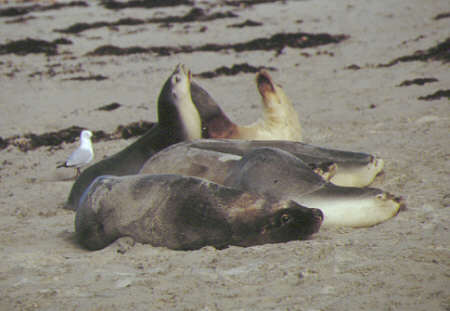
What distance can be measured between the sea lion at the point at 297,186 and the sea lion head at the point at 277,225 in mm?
146

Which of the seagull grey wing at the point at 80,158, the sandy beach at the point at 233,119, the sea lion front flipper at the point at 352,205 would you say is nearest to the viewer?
the sandy beach at the point at 233,119

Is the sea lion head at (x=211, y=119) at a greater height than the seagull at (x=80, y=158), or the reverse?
the sea lion head at (x=211, y=119)

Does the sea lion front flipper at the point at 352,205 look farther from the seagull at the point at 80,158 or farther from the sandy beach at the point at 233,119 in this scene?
the seagull at the point at 80,158

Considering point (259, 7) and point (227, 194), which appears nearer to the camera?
point (227, 194)

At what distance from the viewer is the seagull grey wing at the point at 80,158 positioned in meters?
5.54

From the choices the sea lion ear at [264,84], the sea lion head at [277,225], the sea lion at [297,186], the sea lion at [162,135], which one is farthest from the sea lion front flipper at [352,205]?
the sea lion ear at [264,84]

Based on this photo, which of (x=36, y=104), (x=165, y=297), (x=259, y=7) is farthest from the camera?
(x=259, y=7)

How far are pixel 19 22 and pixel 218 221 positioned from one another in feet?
35.8

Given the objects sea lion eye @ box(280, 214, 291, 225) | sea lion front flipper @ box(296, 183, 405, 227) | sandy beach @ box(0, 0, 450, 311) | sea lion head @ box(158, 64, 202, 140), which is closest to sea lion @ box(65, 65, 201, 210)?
sea lion head @ box(158, 64, 202, 140)

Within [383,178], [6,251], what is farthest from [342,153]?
[6,251]

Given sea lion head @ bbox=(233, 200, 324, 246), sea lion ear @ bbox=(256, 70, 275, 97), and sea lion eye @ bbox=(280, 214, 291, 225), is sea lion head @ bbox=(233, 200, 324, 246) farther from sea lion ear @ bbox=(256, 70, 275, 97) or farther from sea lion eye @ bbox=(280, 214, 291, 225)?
sea lion ear @ bbox=(256, 70, 275, 97)

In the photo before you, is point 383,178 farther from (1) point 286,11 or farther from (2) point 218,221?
(1) point 286,11

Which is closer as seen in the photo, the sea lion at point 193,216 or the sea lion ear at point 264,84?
the sea lion at point 193,216

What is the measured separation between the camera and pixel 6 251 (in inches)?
133
